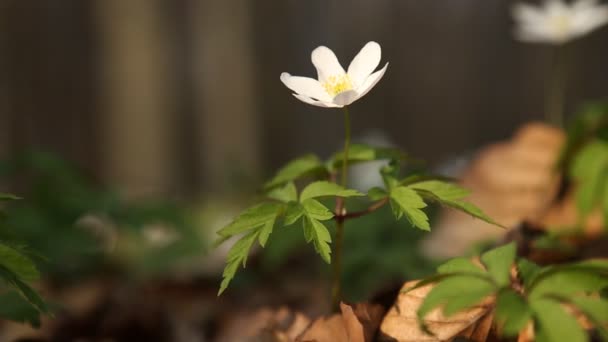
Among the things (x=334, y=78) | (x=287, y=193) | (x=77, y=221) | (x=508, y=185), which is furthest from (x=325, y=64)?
(x=77, y=221)

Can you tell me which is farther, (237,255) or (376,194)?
(376,194)

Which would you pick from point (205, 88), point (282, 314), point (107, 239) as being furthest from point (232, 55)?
point (282, 314)

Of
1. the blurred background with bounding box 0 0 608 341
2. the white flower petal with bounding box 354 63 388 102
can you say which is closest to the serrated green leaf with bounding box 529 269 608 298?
the white flower petal with bounding box 354 63 388 102

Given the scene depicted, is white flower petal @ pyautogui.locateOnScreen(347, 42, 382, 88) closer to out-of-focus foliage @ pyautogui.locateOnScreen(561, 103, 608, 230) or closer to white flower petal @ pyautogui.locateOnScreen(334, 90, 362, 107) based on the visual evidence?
white flower petal @ pyautogui.locateOnScreen(334, 90, 362, 107)

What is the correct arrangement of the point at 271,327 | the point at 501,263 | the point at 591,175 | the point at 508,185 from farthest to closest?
the point at 508,185 → the point at 591,175 → the point at 271,327 → the point at 501,263

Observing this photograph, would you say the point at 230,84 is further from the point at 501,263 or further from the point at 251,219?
the point at 501,263

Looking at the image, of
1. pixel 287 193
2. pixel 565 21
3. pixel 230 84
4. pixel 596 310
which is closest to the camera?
pixel 596 310

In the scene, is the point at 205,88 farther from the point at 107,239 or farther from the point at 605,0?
the point at 605,0
